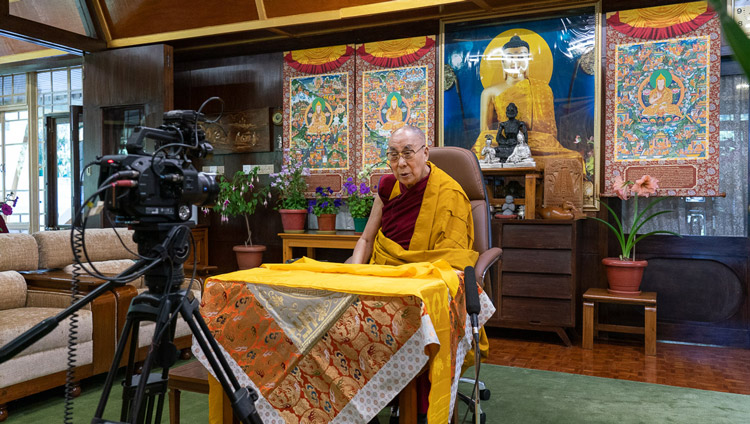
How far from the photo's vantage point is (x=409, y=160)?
2.84 meters

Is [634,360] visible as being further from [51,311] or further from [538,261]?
[51,311]

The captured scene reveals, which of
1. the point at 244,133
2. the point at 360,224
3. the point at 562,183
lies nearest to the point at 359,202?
the point at 360,224

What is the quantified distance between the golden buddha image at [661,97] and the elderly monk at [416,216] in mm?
2093

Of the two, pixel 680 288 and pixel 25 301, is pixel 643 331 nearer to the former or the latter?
pixel 680 288

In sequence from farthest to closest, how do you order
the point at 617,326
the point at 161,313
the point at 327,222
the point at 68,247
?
the point at 327,222 → the point at 617,326 → the point at 68,247 → the point at 161,313

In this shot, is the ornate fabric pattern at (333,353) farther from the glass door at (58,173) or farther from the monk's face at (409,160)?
the glass door at (58,173)

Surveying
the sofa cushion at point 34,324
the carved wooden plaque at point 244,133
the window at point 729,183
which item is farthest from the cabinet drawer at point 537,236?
the sofa cushion at point 34,324

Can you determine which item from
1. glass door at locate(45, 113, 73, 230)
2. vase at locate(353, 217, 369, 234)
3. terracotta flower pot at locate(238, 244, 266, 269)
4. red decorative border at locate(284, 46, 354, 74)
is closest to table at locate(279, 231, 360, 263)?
vase at locate(353, 217, 369, 234)

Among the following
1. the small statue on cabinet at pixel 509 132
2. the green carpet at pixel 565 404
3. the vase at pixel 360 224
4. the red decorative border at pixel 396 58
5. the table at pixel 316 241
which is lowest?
the green carpet at pixel 565 404

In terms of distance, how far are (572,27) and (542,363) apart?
2496 mm

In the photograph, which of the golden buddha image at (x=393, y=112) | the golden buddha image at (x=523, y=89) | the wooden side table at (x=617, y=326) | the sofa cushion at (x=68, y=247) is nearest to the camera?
the sofa cushion at (x=68, y=247)

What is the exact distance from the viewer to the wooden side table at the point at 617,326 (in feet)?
12.4

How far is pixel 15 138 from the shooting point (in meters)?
7.51

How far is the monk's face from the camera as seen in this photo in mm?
2818
